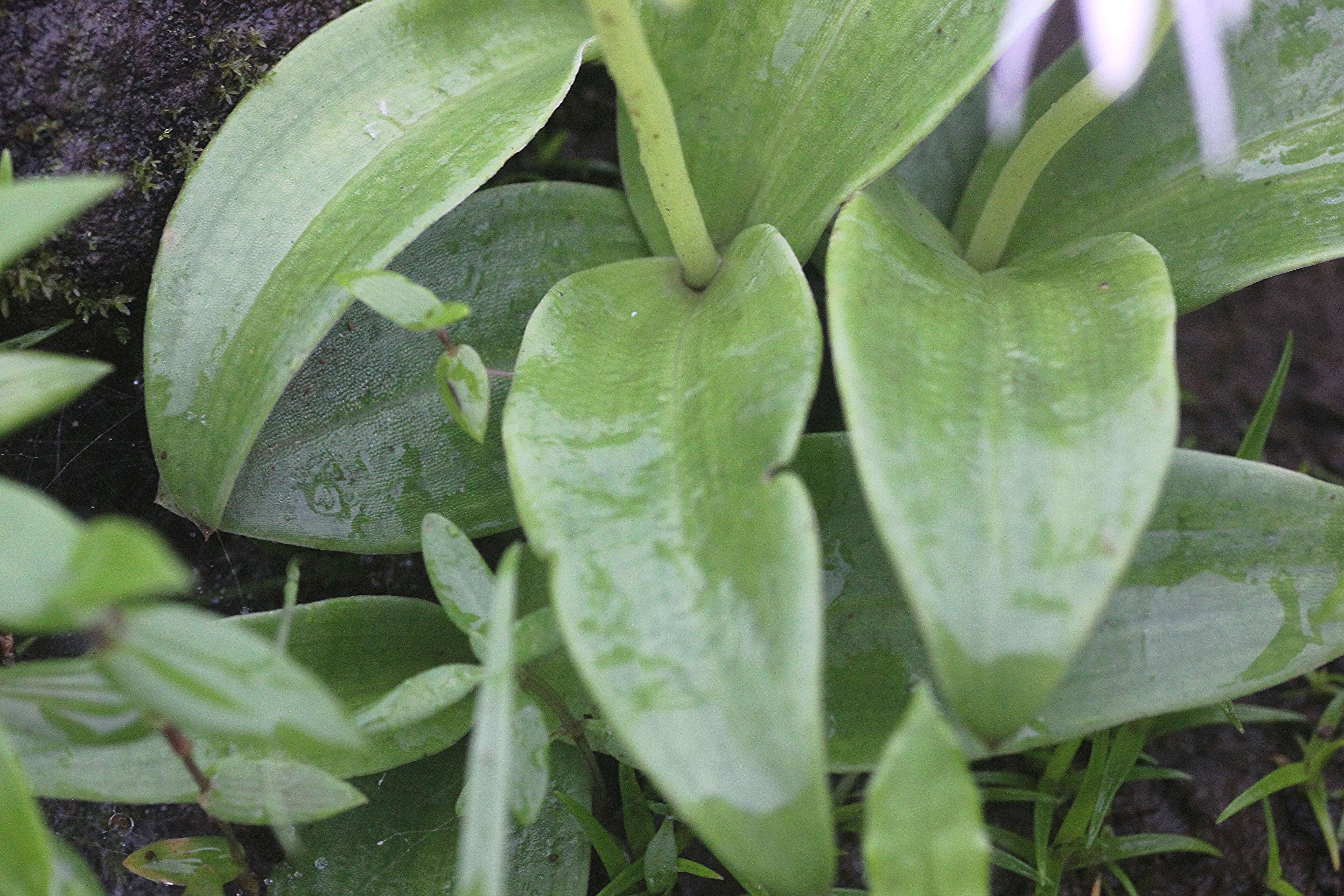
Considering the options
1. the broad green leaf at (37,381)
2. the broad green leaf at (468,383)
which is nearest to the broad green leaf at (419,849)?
the broad green leaf at (468,383)

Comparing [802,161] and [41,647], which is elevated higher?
[802,161]

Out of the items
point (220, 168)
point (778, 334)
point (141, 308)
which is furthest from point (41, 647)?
point (778, 334)

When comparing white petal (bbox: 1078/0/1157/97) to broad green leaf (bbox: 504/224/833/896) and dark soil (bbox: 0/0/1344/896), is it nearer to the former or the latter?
broad green leaf (bbox: 504/224/833/896)

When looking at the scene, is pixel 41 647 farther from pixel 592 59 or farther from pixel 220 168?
pixel 592 59

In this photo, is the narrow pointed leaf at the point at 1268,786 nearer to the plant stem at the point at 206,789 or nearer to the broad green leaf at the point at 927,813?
the broad green leaf at the point at 927,813

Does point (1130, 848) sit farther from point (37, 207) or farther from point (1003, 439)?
point (37, 207)
